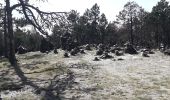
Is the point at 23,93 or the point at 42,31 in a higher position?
the point at 42,31

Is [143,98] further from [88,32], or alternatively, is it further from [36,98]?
[88,32]

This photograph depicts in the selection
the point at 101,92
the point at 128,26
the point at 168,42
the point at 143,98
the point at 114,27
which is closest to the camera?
the point at 143,98

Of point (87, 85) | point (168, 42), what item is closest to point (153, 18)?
point (168, 42)

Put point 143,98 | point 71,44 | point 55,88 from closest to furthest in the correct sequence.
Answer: point 143,98, point 55,88, point 71,44

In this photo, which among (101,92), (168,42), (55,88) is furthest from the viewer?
(168,42)

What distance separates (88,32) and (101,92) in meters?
81.7

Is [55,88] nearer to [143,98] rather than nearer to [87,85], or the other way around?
[87,85]

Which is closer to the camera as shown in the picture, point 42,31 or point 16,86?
point 16,86

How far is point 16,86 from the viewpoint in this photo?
2167 centimetres

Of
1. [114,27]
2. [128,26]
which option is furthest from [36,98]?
[114,27]

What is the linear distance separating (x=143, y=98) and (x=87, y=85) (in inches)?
186

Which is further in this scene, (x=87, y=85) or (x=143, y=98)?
(x=87, y=85)

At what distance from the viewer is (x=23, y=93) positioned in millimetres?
19391

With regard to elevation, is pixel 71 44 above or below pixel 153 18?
below
